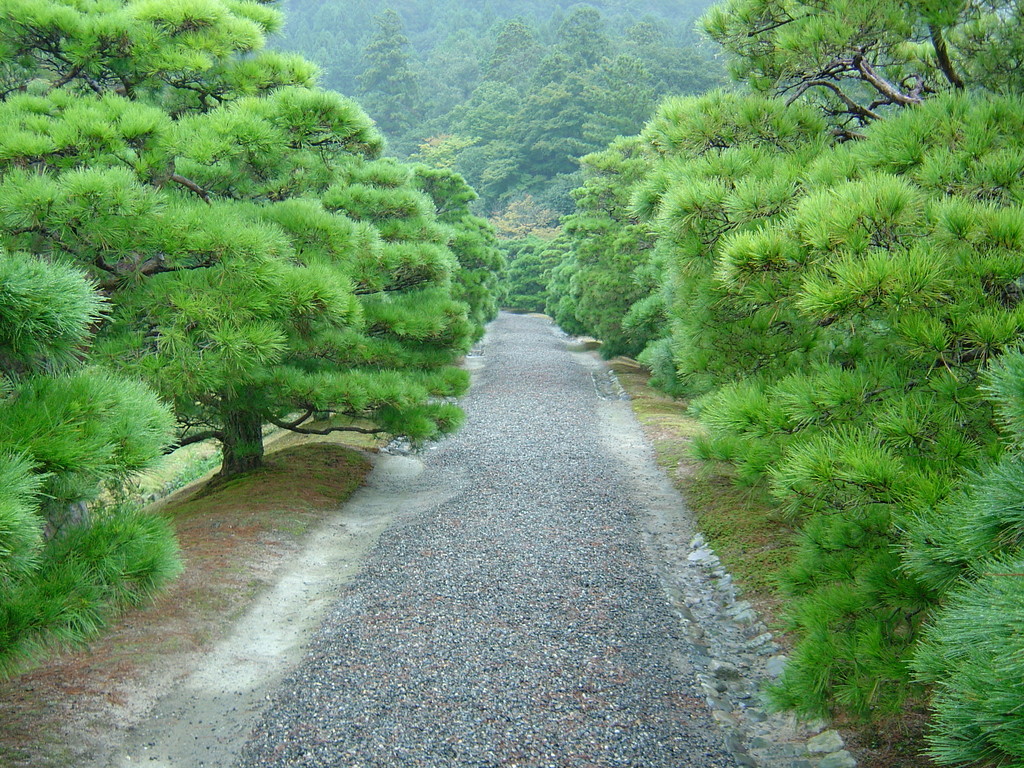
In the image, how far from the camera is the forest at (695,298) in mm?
2008

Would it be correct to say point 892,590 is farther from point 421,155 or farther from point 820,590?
point 421,155

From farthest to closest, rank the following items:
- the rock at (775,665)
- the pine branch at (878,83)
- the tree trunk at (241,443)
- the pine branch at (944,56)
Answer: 1. the tree trunk at (241,443)
2. the pine branch at (878,83)
3. the pine branch at (944,56)
4. the rock at (775,665)

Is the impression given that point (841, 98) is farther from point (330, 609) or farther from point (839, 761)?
point (330, 609)

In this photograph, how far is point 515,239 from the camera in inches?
1296

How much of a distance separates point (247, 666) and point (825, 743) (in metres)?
2.59

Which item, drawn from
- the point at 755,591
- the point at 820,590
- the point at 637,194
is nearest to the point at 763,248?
the point at 820,590

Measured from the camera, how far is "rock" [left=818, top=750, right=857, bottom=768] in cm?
262

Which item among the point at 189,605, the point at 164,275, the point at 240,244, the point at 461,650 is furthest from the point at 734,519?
the point at 164,275

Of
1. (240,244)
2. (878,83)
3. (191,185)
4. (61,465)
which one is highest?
(878,83)

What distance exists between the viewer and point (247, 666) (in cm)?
352

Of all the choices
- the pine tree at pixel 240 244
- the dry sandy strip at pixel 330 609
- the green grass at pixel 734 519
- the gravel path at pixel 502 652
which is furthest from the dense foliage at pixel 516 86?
the gravel path at pixel 502 652

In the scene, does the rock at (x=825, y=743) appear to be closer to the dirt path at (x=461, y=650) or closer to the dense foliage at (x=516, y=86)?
the dirt path at (x=461, y=650)

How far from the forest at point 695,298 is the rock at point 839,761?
17cm

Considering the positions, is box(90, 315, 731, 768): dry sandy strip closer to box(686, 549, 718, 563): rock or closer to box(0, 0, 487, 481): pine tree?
box(686, 549, 718, 563): rock
